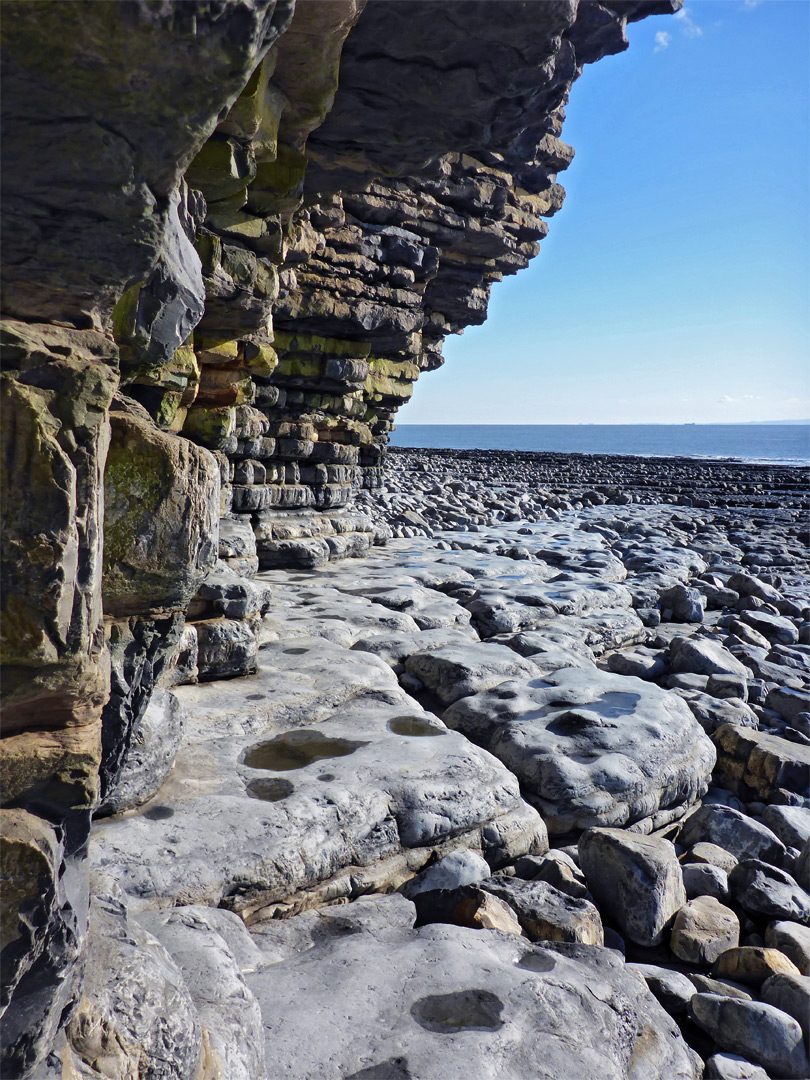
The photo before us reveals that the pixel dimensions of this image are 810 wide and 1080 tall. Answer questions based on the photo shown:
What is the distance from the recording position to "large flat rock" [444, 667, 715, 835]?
329cm

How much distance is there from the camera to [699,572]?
10336 millimetres

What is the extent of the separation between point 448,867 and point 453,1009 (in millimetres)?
712

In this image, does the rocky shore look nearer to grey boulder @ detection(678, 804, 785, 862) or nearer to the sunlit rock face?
grey boulder @ detection(678, 804, 785, 862)

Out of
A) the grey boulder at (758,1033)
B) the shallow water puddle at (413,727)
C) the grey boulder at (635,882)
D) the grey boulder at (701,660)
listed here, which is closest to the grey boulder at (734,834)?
the grey boulder at (635,882)

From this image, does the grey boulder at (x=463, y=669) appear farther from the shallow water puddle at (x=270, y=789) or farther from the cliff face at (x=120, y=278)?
the cliff face at (x=120, y=278)

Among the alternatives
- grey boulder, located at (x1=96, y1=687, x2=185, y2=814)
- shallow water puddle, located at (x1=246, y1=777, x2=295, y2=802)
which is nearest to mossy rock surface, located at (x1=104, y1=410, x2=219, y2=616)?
grey boulder, located at (x1=96, y1=687, x2=185, y2=814)

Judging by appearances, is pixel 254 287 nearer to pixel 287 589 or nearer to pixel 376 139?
pixel 376 139

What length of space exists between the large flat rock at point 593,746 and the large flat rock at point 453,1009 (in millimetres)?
1102

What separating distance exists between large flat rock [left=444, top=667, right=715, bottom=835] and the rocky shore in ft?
0.05

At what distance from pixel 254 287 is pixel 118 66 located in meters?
2.75

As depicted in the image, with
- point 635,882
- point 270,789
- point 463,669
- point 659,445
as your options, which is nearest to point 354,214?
point 463,669

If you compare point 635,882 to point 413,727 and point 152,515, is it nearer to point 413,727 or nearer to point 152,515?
point 413,727

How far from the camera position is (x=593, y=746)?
141 inches

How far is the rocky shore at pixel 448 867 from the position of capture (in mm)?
1705
